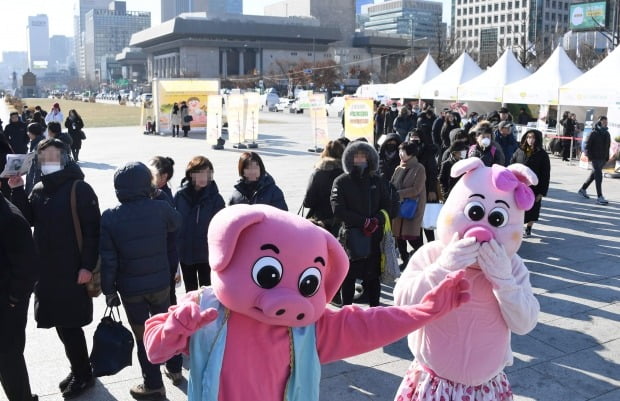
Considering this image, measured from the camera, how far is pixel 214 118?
2044 centimetres

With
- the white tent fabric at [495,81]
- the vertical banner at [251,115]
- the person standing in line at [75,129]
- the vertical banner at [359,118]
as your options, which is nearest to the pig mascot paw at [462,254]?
the vertical banner at [359,118]

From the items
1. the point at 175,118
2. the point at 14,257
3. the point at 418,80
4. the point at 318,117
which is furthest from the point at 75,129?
the point at 418,80

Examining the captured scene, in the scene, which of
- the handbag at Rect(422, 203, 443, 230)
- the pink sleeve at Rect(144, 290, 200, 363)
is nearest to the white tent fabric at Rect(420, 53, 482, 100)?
the handbag at Rect(422, 203, 443, 230)

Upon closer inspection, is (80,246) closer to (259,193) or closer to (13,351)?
(13,351)

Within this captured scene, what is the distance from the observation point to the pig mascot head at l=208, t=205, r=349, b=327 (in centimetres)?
209

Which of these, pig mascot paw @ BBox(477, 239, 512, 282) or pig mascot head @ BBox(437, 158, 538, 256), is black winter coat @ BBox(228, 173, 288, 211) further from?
pig mascot paw @ BBox(477, 239, 512, 282)

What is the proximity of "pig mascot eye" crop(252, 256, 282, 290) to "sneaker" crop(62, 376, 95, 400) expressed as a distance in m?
2.74

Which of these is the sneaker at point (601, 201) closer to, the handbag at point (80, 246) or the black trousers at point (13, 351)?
the handbag at point (80, 246)

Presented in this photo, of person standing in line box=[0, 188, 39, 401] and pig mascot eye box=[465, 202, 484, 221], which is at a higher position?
pig mascot eye box=[465, 202, 484, 221]

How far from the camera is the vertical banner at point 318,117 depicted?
61.9 feet

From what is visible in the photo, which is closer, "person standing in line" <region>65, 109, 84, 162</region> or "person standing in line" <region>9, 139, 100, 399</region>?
"person standing in line" <region>9, 139, 100, 399</region>

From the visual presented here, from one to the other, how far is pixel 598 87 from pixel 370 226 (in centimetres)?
1341

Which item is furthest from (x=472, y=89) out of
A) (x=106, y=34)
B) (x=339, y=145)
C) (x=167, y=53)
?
(x=106, y=34)

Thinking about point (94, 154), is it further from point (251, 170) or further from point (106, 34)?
Answer: point (106, 34)
